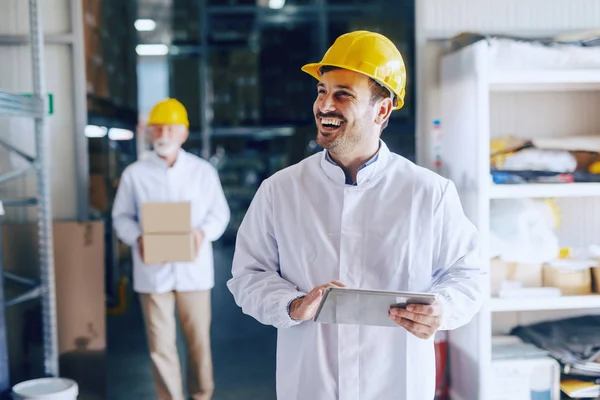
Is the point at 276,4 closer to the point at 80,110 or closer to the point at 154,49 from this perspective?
the point at 154,49

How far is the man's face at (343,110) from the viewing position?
1.89 meters

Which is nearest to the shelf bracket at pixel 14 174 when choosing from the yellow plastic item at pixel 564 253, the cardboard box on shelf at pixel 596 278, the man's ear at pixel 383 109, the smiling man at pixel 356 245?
the smiling man at pixel 356 245

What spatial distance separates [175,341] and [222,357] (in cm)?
92

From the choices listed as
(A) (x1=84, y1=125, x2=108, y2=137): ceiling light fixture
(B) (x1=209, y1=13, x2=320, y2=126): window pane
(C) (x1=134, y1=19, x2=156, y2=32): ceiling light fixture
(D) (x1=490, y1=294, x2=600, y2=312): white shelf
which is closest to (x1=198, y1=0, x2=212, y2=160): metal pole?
(B) (x1=209, y1=13, x2=320, y2=126): window pane

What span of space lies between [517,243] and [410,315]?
87.3 inches

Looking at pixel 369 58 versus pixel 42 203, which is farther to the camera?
pixel 42 203

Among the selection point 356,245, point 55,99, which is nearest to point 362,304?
point 356,245

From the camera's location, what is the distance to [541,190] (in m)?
3.50

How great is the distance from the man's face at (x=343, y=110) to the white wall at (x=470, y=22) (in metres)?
2.25

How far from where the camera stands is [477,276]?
1905 mm

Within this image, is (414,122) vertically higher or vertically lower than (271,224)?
higher

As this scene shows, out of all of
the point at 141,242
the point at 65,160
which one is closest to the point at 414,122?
the point at 141,242

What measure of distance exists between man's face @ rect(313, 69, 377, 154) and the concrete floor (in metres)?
2.67

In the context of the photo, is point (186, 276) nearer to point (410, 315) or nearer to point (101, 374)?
point (101, 374)
